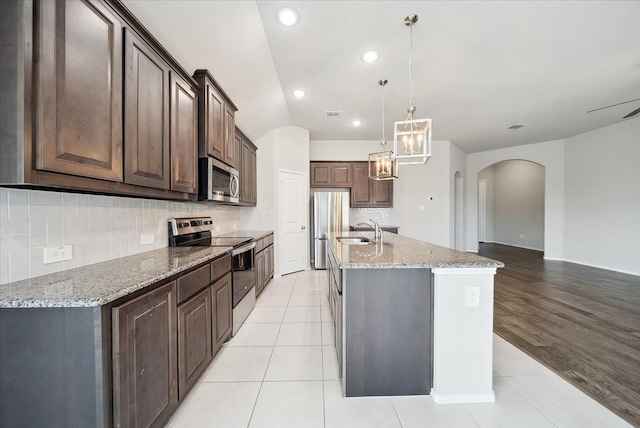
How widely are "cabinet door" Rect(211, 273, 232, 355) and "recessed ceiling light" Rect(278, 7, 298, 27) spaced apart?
2291 mm

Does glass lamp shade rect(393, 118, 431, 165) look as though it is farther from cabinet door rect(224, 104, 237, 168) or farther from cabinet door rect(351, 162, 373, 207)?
cabinet door rect(351, 162, 373, 207)

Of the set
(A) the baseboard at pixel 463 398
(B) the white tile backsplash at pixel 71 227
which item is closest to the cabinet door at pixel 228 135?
(B) the white tile backsplash at pixel 71 227

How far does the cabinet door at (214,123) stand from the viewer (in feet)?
7.83

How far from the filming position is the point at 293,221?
16.3 ft

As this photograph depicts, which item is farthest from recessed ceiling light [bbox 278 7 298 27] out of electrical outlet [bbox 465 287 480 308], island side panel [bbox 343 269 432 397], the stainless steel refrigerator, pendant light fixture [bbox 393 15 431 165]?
the stainless steel refrigerator

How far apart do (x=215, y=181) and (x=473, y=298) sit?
2.39 m

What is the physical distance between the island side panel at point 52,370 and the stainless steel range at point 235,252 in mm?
1411

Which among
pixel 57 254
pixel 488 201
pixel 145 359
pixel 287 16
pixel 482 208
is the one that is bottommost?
pixel 145 359

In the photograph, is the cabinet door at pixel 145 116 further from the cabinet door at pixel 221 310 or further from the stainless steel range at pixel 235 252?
the cabinet door at pixel 221 310

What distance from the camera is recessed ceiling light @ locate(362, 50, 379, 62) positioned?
2678 millimetres

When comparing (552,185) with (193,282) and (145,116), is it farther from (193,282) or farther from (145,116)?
(145,116)

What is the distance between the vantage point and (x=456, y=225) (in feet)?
22.7

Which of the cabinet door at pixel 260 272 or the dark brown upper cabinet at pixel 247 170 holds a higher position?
the dark brown upper cabinet at pixel 247 170

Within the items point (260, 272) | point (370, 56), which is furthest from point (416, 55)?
point (260, 272)
